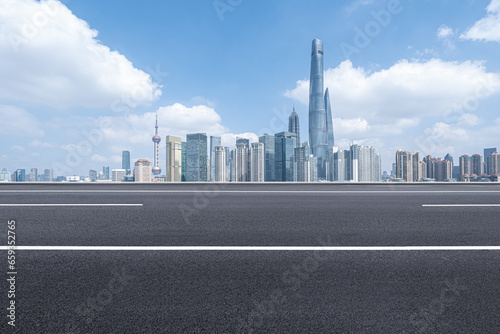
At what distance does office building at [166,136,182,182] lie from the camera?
1301 inches

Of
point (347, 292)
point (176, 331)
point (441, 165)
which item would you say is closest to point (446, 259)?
point (347, 292)

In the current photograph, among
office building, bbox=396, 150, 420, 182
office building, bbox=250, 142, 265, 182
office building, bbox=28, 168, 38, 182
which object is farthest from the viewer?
office building, bbox=250, 142, 265, 182

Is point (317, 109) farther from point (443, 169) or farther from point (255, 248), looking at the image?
point (255, 248)

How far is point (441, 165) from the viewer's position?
23469 mm

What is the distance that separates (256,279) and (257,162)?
82.9 feet

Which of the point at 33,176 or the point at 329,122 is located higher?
the point at 329,122

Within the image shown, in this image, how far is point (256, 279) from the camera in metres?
2.48

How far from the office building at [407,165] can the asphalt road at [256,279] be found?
17.3m

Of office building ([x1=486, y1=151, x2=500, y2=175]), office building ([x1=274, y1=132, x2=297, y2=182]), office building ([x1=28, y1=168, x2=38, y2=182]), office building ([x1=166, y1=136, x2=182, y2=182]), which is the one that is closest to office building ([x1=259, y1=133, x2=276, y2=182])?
office building ([x1=274, y1=132, x2=297, y2=182])

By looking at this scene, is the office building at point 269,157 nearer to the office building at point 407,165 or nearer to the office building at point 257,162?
the office building at point 257,162

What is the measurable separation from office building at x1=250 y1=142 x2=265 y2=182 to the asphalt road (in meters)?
22.9
